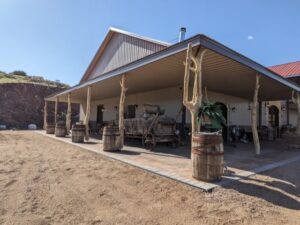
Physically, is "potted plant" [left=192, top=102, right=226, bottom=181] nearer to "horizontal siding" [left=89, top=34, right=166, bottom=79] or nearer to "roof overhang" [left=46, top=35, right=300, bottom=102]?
"roof overhang" [left=46, top=35, right=300, bottom=102]

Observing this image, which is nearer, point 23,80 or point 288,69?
point 288,69

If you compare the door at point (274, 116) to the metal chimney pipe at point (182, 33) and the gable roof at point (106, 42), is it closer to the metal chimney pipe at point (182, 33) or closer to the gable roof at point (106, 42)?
the metal chimney pipe at point (182, 33)

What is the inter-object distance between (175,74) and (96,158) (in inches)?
171

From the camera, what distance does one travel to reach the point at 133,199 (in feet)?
10.8

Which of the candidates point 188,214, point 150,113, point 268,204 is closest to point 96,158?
point 150,113

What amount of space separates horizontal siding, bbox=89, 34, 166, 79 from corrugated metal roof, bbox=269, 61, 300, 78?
11.1 meters

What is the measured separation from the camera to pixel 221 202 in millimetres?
3180

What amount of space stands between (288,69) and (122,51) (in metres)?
12.9

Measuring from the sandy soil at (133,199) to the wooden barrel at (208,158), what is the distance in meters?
0.37

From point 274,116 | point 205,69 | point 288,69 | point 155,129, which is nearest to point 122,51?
point 155,129

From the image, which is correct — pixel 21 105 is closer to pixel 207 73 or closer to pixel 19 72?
pixel 19 72

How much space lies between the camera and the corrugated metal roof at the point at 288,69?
50.8ft

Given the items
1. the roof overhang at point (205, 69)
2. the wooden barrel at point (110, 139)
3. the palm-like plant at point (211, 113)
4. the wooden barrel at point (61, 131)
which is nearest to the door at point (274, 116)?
the roof overhang at point (205, 69)

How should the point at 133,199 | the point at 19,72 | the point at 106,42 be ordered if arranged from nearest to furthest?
the point at 133,199
the point at 106,42
the point at 19,72
